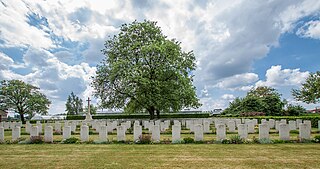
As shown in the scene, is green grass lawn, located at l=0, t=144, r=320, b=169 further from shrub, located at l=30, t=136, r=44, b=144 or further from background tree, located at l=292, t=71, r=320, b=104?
background tree, located at l=292, t=71, r=320, b=104

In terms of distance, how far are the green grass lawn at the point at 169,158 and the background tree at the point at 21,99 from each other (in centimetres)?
3514

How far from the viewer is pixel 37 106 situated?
42.5 meters

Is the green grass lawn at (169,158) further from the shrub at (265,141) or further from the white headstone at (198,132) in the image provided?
the white headstone at (198,132)

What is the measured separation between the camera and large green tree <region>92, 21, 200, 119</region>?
26.2 m

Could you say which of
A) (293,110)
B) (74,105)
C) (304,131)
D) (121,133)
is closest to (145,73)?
(121,133)

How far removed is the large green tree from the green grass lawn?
49.1ft

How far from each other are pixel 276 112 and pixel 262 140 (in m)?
29.7

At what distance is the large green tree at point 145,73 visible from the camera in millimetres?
26172

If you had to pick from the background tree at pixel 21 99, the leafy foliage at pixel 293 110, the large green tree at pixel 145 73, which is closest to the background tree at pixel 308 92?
the leafy foliage at pixel 293 110

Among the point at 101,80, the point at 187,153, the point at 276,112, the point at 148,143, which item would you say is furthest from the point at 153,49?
the point at 276,112

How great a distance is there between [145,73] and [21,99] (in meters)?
27.5

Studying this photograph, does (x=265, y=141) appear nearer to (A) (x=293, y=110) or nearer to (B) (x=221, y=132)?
(B) (x=221, y=132)

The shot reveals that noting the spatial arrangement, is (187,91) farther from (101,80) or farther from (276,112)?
(276,112)

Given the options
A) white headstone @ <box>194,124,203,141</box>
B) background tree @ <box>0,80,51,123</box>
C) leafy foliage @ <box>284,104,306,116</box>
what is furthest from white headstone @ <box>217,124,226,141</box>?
background tree @ <box>0,80,51,123</box>
